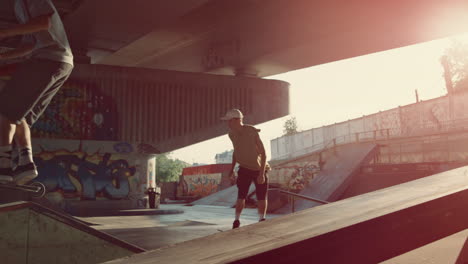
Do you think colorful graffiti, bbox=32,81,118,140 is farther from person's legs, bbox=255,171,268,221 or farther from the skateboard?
Answer: the skateboard

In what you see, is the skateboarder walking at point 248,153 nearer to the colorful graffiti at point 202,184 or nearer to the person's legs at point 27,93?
the person's legs at point 27,93

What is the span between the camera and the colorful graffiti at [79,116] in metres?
15.4

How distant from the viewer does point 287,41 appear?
1598cm

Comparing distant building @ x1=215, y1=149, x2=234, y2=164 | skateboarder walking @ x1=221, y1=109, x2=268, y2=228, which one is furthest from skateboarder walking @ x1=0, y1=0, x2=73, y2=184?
distant building @ x1=215, y1=149, x2=234, y2=164

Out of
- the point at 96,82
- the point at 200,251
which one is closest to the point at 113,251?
the point at 200,251

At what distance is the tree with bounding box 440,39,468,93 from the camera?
45406 mm

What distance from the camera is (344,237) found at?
1.75 metres

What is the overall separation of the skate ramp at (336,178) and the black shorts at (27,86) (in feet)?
42.8

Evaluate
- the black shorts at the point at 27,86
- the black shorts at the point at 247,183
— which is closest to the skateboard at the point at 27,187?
the black shorts at the point at 27,86

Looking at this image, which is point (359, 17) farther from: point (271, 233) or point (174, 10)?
point (271, 233)

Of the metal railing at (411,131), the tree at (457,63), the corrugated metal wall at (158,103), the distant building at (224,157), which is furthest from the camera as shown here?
the distant building at (224,157)

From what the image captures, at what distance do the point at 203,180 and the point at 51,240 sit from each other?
111ft

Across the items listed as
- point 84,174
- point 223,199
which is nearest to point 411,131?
point 223,199

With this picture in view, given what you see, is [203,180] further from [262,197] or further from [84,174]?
[262,197]
